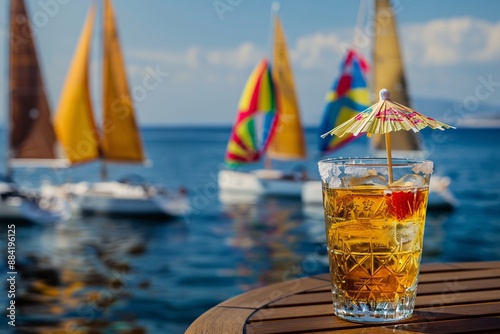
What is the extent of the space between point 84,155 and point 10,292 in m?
9.48

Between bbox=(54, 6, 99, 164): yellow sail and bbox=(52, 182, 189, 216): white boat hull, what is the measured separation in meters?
1.02

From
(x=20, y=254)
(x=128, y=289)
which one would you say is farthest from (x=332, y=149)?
(x=128, y=289)

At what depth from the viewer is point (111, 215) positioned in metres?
20.6

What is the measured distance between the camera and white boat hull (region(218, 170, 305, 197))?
24.7 m

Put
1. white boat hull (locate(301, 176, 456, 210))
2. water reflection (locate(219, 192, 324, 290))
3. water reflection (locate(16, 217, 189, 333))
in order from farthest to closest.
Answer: white boat hull (locate(301, 176, 456, 210)) → water reflection (locate(219, 192, 324, 290)) → water reflection (locate(16, 217, 189, 333))

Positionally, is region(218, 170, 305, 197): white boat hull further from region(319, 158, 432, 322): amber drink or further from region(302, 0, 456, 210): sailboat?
region(319, 158, 432, 322): amber drink

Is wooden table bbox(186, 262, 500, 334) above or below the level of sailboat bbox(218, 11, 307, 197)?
above

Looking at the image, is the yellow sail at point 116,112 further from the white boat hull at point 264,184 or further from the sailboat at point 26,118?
the white boat hull at point 264,184

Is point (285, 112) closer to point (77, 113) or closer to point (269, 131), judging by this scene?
point (269, 131)

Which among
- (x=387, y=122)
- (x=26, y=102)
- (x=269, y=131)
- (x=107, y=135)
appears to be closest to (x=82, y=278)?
(x=26, y=102)

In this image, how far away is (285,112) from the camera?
26109mm

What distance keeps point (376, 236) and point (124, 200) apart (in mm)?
18830

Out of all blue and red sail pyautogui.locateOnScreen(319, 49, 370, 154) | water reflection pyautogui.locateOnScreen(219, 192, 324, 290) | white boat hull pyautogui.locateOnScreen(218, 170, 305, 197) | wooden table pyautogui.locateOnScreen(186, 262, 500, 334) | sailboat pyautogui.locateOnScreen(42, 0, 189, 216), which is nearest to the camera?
wooden table pyautogui.locateOnScreen(186, 262, 500, 334)

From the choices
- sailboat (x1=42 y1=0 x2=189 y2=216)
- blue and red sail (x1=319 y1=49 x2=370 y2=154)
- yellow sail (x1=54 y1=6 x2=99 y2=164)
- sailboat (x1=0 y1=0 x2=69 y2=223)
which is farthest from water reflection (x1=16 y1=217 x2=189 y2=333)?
blue and red sail (x1=319 y1=49 x2=370 y2=154)
